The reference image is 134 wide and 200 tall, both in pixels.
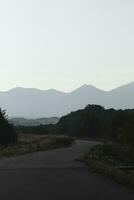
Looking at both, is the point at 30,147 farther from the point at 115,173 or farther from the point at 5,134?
the point at 115,173

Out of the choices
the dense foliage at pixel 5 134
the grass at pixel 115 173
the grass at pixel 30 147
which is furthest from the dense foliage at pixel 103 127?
the grass at pixel 115 173

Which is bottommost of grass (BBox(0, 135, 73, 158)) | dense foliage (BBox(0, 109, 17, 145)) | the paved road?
the paved road

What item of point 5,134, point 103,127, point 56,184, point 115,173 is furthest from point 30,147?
point 103,127

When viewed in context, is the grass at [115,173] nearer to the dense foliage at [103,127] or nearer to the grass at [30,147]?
the grass at [30,147]

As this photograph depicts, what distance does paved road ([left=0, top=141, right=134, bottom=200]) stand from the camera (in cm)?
1450

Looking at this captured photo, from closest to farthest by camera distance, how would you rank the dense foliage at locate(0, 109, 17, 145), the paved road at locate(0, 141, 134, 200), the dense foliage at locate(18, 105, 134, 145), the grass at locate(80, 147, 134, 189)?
the paved road at locate(0, 141, 134, 200) < the grass at locate(80, 147, 134, 189) < the dense foliage at locate(0, 109, 17, 145) < the dense foliage at locate(18, 105, 134, 145)

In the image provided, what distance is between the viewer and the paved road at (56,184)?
1450 cm

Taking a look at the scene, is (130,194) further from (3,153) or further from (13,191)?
(3,153)

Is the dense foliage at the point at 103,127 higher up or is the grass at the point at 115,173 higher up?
the dense foliage at the point at 103,127

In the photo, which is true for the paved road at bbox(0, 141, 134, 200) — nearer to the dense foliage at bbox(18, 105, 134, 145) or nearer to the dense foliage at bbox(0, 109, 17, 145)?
the dense foliage at bbox(0, 109, 17, 145)

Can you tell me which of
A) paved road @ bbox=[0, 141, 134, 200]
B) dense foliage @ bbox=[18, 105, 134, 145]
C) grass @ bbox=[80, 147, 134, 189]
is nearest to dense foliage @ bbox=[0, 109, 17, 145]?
dense foliage @ bbox=[18, 105, 134, 145]

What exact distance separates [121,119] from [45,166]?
2616 inches

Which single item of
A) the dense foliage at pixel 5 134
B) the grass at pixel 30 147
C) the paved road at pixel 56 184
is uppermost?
the dense foliage at pixel 5 134

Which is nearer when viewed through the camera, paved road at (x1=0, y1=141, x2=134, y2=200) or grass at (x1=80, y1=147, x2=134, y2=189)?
paved road at (x1=0, y1=141, x2=134, y2=200)
